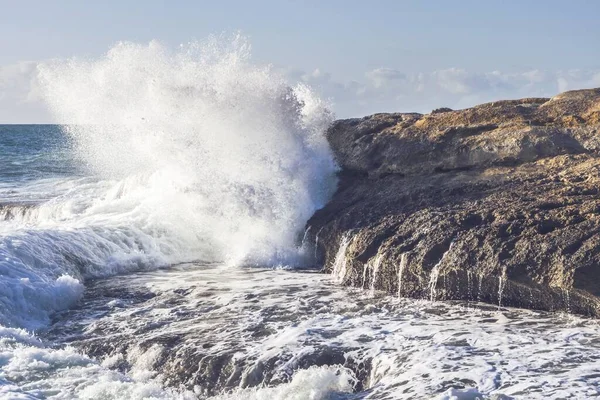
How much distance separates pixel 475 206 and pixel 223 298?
3175 mm

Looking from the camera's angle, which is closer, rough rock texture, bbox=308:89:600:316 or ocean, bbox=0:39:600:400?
ocean, bbox=0:39:600:400

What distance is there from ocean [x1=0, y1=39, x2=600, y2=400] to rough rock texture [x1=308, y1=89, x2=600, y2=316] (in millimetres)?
299

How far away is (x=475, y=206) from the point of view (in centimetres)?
895

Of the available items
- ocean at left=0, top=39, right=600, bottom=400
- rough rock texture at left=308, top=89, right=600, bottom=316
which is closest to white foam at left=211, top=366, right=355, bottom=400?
ocean at left=0, top=39, right=600, bottom=400

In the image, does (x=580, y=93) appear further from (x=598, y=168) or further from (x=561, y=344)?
(x=561, y=344)

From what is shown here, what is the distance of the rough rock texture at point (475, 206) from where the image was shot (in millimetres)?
7559

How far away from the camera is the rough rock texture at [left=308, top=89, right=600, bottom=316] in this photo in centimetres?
756

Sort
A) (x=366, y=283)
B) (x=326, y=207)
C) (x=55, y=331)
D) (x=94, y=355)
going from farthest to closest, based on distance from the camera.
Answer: (x=326, y=207), (x=366, y=283), (x=55, y=331), (x=94, y=355)

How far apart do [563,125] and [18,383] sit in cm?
787

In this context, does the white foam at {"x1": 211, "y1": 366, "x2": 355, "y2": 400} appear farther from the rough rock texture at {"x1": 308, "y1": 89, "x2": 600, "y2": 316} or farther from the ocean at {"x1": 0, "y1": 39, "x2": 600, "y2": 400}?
the rough rock texture at {"x1": 308, "y1": 89, "x2": 600, "y2": 316}

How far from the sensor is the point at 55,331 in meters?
7.75

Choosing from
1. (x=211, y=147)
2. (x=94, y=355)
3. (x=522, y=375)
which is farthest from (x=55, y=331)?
Answer: (x=211, y=147)

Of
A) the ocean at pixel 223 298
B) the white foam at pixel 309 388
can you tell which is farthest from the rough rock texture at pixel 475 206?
the white foam at pixel 309 388

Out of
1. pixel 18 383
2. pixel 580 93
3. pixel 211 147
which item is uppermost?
pixel 580 93
